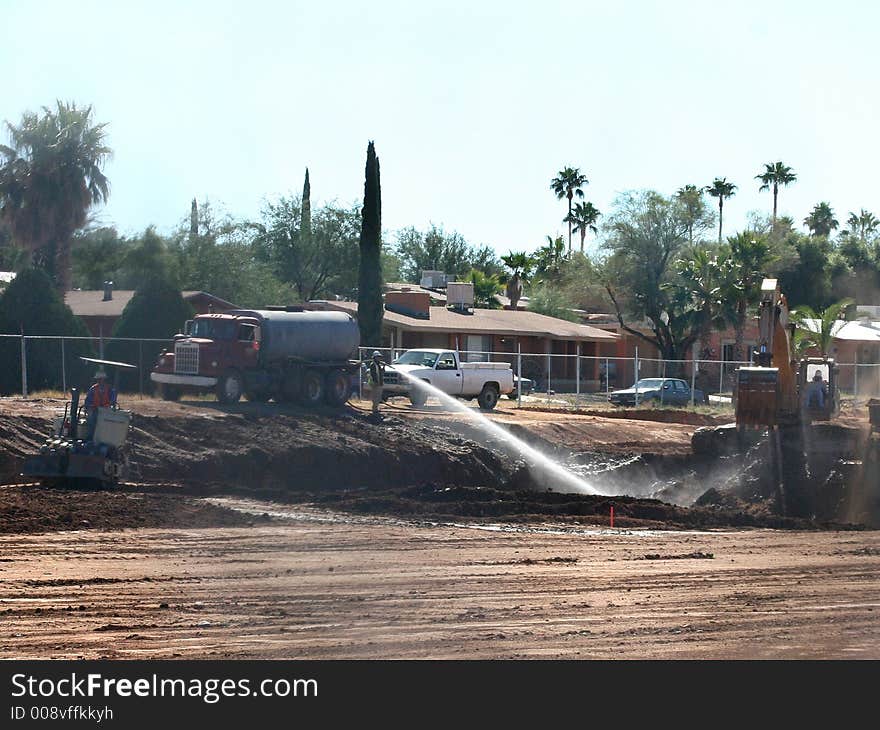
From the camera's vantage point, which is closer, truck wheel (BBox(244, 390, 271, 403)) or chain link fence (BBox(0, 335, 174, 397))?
chain link fence (BBox(0, 335, 174, 397))

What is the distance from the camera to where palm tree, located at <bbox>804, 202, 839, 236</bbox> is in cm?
11219

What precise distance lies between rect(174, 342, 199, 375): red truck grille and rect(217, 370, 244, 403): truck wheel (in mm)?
694

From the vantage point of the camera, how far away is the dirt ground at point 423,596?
12.0 m

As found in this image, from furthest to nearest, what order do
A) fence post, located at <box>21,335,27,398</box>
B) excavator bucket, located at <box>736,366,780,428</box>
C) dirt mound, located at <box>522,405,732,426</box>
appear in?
1. dirt mound, located at <box>522,405,732,426</box>
2. fence post, located at <box>21,335,27,398</box>
3. excavator bucket, located at <box>736,366,780,428</box>

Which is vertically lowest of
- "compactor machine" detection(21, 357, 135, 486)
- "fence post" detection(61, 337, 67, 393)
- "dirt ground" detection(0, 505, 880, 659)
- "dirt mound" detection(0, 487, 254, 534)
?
"dirt ground" detection(0, 505, 880, 659)

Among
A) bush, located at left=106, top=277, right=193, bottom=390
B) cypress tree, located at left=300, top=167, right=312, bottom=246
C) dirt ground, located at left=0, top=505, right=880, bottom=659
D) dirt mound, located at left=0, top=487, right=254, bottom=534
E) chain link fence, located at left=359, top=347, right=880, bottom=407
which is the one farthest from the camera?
cypress tree, located at left=300, top=167, right=312, bottom=246

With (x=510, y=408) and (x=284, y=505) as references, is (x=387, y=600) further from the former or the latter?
(x=510, y=408)

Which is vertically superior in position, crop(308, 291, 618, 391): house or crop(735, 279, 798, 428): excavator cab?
crop(308, 291, 618, 391): house

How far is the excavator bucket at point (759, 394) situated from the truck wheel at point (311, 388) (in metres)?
10.9

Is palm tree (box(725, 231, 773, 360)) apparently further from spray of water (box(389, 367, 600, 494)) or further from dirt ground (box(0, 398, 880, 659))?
dirt ground (box(0, 398, 880, 659))

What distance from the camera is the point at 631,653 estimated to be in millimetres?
11922

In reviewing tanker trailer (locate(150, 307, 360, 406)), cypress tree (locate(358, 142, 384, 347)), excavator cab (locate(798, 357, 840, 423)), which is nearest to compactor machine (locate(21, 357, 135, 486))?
tanker trailer (locate(150, 307, 360, 406))

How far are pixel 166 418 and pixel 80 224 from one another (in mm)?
26393
